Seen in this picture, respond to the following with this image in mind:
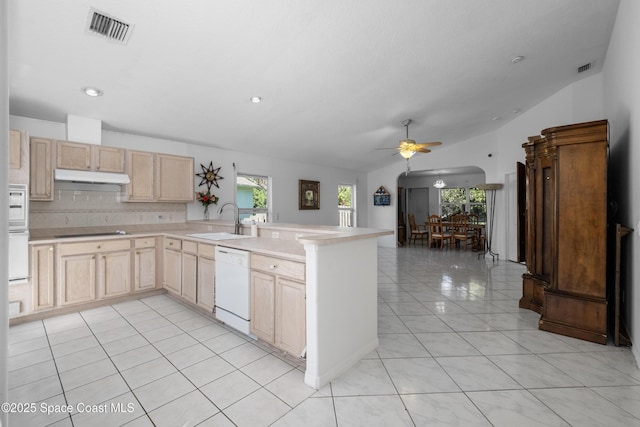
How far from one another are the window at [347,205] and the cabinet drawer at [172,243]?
17.1ft

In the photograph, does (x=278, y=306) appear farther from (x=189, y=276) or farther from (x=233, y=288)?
(x=189, y=276)

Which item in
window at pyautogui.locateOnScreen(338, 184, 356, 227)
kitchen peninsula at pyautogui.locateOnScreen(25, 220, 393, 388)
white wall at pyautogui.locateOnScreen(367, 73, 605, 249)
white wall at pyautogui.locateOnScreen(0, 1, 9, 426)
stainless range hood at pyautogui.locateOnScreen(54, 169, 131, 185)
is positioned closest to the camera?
white wall at pyautogui.locateOnScreen(0, 1, 9, 426)

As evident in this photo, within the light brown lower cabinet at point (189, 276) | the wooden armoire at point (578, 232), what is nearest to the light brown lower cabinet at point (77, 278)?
the light brown lower cabinet at point (189, 276)

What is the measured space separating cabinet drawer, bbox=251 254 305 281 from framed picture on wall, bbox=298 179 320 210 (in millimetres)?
4519

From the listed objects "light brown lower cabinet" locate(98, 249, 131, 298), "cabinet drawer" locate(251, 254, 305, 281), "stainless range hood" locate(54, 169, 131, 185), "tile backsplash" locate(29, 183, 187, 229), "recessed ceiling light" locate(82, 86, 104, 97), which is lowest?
"light brown lower cabinet" locate(98, 249, 131, 298)

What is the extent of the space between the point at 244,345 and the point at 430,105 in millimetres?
4132

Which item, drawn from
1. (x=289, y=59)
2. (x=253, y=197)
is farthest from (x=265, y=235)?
(x=253, y=197)

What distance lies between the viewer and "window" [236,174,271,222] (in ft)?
18.6

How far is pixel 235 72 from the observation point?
2926mm

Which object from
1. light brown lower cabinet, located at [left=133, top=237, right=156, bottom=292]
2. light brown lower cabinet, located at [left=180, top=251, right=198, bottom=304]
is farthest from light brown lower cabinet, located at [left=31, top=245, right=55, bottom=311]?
light brown lower cabinet, located at [left=180, top=251, right=198, bottom=304]

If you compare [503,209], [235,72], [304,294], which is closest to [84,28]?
[235,72]

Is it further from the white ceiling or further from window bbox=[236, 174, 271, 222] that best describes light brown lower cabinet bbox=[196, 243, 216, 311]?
window bbox=[236, 174, 271, 222]

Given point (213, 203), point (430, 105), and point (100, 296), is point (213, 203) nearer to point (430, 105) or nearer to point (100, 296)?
point (100, 296)

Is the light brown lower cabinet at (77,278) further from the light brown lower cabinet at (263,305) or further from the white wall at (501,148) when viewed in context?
the white wall at (501,148)
